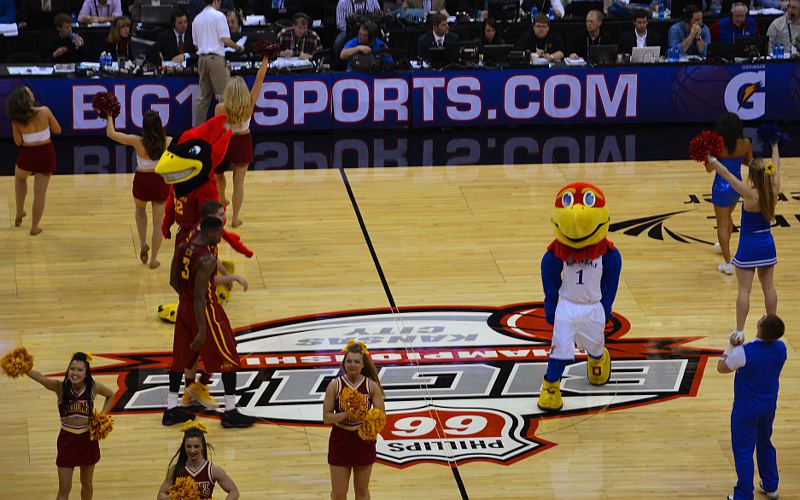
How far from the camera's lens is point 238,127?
42.0 feet

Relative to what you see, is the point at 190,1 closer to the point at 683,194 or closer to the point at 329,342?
the point at 683,194

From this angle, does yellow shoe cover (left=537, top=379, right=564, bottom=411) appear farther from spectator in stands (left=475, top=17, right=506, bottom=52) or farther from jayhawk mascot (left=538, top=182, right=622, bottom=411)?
spectator in stands (left=475, top=17, right=506, bottom=52)

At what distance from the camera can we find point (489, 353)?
415 inches

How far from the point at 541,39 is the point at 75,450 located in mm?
11800

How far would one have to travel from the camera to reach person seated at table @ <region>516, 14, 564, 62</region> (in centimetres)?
1806

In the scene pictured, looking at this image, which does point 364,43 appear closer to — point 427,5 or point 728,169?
point 427,5

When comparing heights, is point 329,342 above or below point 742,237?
below

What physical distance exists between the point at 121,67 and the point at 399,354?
7795mm

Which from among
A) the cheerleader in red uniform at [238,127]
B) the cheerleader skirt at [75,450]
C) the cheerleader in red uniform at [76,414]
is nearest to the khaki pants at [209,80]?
the cheerleader in red uniform at [238,127]

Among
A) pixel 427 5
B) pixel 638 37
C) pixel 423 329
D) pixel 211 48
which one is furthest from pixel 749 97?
pixel 423 329

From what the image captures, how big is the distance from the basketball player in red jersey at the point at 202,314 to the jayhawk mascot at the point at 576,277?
2.20 m

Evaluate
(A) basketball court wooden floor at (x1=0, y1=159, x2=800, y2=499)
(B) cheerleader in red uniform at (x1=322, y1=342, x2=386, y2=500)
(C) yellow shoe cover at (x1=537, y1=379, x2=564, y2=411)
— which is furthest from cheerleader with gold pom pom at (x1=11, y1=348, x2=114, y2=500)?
(C) yellow shoe cover at (x1=537, y1=379, x2=564, y2=411)

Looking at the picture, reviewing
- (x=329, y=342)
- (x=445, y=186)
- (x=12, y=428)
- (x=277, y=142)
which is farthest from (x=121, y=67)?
(x=12, y=428)

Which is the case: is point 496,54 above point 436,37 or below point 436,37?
below
